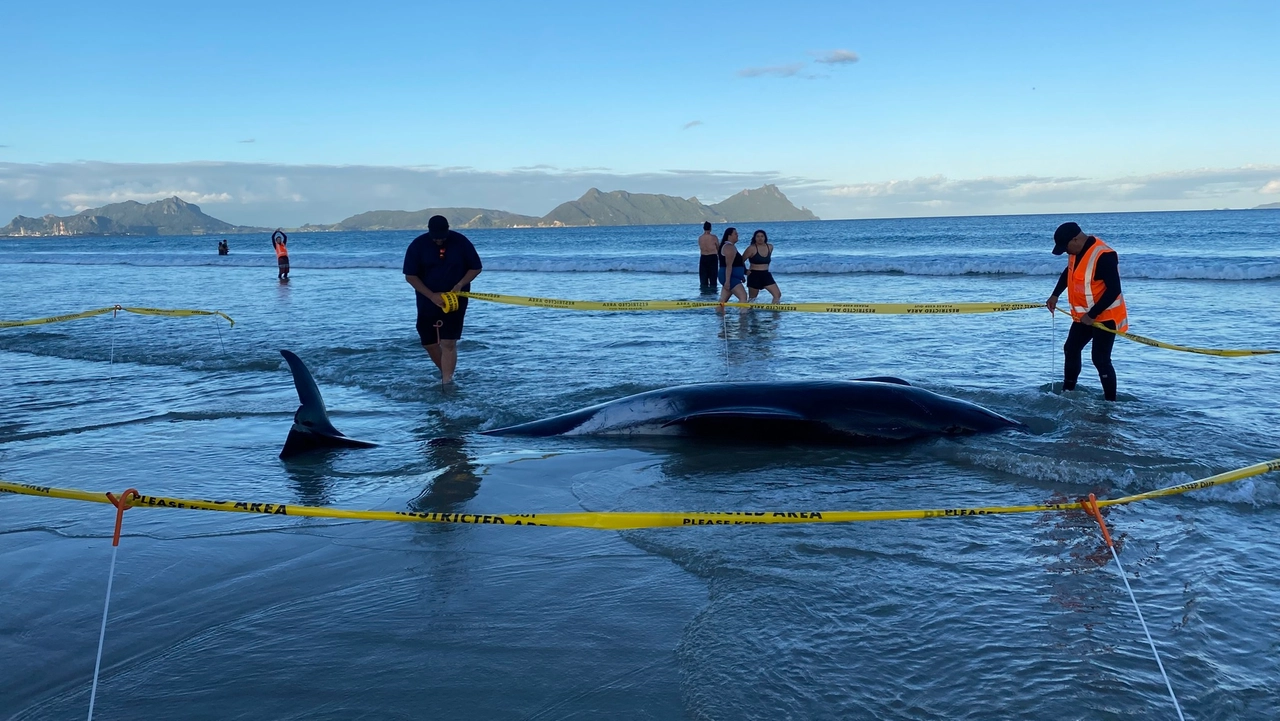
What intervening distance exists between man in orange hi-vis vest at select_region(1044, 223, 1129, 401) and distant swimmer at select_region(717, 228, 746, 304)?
30.7 feet

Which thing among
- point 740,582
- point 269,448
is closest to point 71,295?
point 269,448

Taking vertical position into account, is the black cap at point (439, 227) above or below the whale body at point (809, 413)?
above

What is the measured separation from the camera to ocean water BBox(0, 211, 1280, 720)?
3.27 meters

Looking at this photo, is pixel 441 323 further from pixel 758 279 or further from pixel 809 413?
pixel 758 279

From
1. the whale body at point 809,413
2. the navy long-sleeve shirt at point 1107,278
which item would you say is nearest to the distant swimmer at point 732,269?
the navy long-sleeve shirt at point 1107,278

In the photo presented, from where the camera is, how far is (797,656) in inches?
136

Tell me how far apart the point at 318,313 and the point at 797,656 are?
17611mm

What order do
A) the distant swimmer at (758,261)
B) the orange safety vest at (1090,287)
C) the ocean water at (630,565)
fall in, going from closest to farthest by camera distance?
1. the ocean water at (630,565)
2. the orange safety vest at (1090,287)
3. the distant swimmer at (758,261)

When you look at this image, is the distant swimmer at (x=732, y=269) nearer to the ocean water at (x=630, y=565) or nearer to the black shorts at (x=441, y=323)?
the ocean water at (x=630, y=565)

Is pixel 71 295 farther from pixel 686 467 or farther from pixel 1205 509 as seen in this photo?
pixel 1205 509

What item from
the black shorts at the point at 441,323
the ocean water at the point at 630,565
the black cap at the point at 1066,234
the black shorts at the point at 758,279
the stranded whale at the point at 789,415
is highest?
the black cap at the point at 1066,234

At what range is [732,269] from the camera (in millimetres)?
17953

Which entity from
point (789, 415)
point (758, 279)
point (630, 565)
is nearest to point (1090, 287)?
point (789, 415)

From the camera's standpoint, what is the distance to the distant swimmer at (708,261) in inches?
928
